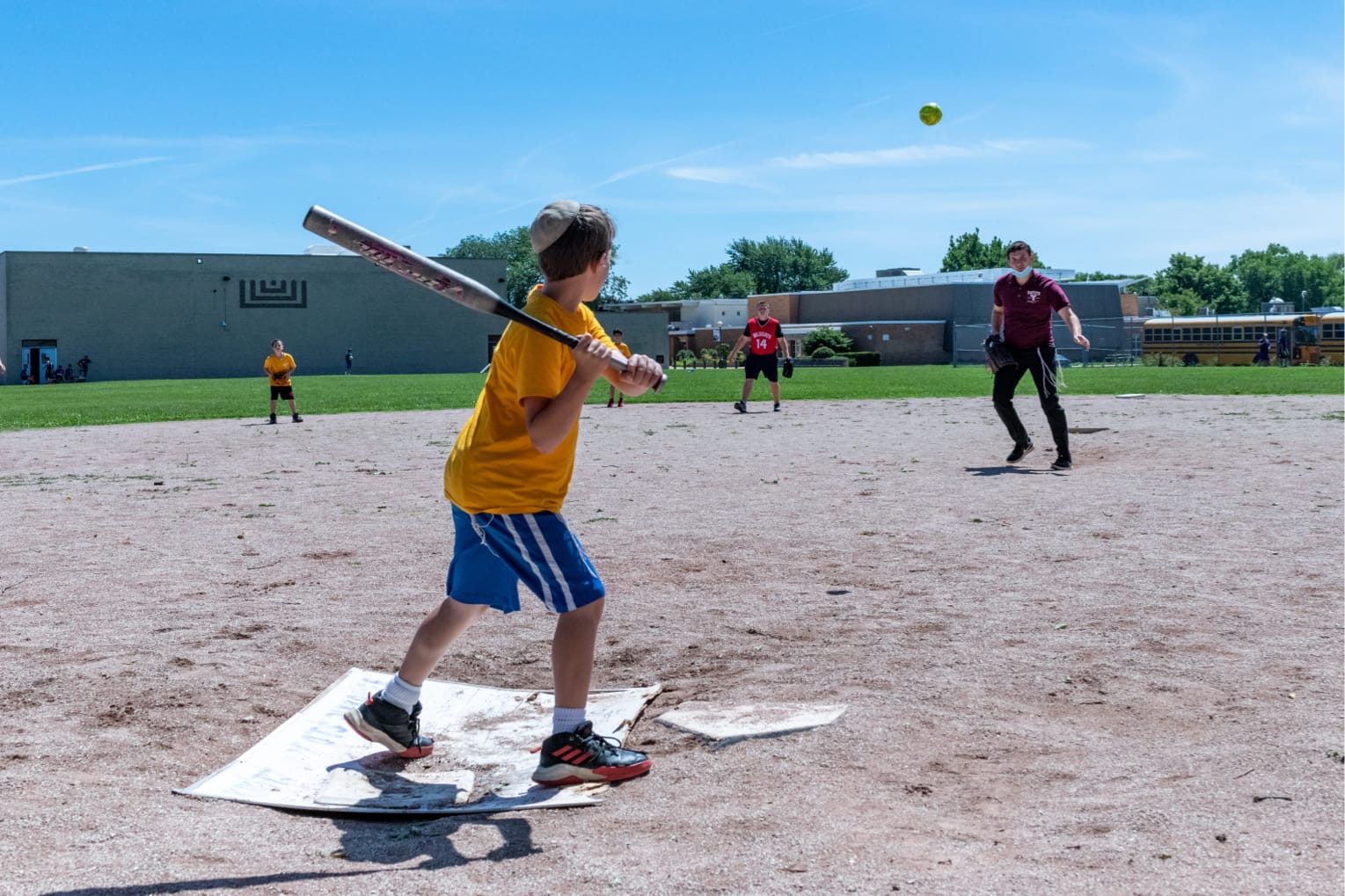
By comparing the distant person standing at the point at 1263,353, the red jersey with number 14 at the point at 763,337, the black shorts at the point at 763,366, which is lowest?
the black shorts at the point at 763,366

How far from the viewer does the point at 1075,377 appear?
36.7m

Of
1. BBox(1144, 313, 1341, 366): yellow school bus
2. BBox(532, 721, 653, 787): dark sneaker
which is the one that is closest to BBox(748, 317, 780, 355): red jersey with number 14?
BBox(532, 721, 653, 787): dark sneaker

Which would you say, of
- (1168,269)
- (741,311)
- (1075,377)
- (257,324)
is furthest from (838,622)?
(1168,269)

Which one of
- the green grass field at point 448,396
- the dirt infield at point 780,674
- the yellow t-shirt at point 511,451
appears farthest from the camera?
the green grass field at point 448,396

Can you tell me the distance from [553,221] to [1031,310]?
29.2 ft

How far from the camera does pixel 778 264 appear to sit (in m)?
148

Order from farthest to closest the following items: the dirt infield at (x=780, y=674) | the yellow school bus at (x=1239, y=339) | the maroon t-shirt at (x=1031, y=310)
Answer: the yellow school bus at (x=1239, y=339) < the maroon t-shirt at (x=1031, y=310) < the dirt infield at (x=780, y=674)

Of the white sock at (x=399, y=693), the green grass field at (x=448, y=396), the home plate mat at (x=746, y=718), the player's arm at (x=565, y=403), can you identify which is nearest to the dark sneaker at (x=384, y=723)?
the white sock at (x=399, y=693)

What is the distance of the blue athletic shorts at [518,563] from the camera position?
139 inches

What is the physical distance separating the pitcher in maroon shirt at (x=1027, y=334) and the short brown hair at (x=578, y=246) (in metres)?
8.25

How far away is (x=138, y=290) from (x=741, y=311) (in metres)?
48.4

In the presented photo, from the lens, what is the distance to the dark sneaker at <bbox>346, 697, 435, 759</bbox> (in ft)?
12.6

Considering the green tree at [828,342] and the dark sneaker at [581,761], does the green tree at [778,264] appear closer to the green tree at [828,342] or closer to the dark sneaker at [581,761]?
the green tree at [828,342]

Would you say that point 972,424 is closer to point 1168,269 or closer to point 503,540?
point 503,540
